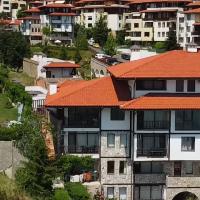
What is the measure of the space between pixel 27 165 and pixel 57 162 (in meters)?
1.61

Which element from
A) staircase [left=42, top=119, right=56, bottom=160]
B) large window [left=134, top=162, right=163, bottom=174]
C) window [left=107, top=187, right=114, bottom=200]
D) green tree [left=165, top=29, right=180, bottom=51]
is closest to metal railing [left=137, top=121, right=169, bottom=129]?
large window [left=134, top=162, right=163, bottom=174]

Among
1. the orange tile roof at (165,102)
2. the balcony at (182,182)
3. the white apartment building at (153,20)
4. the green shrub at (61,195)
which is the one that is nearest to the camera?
the green shrub at (61,195)

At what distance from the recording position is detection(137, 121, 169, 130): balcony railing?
32938 mm

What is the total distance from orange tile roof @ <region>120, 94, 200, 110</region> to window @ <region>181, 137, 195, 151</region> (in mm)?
1953

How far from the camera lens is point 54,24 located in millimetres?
99750

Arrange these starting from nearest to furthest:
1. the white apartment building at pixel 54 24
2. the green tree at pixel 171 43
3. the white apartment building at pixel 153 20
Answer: the green tree at pixel 171 43, the white apartment building at pixel 153 20, the white apartment building at pixel 54 24

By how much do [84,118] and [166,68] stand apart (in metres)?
5.02

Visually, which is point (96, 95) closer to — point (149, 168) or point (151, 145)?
point (151, 145)

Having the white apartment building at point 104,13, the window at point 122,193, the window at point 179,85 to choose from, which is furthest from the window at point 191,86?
the white apartment building at point 104,13

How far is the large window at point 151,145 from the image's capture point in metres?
32.9

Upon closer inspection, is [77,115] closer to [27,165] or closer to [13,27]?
[27,165]

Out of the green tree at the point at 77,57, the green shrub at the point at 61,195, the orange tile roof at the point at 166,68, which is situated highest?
the orange tile roof at the point at 166,68

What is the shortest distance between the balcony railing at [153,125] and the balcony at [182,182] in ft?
8.68

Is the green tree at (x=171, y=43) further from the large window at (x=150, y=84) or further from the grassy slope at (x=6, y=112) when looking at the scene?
the large window at (x=150, y=84)
